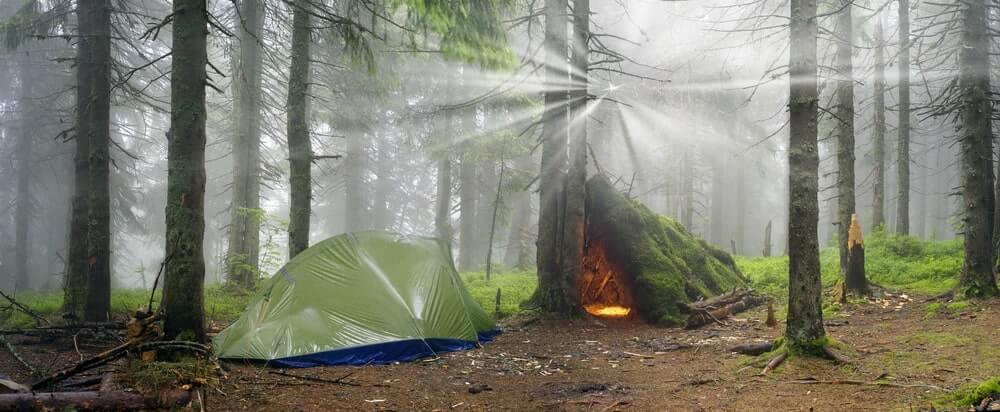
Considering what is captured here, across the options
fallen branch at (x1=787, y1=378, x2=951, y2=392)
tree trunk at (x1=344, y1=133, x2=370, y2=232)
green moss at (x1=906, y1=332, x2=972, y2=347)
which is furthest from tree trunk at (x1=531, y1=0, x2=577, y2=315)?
tree trunk at (x1=344, y1=133, x2=370, y2=232)

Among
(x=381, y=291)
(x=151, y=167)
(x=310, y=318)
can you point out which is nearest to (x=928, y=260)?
(x=381, y=291)

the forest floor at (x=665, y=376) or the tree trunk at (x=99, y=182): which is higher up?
the tree trunk at (x=99, y=182)

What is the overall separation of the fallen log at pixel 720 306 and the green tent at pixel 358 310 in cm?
383

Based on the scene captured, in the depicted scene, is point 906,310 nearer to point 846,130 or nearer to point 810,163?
point 846,130

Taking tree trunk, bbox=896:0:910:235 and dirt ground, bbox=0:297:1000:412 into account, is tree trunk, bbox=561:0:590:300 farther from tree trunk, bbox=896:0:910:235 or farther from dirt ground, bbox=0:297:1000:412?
tree trunk, bbox=896:0:910:235

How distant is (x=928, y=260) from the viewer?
13375 mm

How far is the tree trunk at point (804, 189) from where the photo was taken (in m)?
6.20

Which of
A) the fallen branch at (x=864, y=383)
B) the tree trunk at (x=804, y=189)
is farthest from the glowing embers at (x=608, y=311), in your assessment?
the fallen branch at (x=864, y=383)

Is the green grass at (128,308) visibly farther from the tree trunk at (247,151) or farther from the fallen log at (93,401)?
the fallen log at (93,401)

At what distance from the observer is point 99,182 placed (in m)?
8.98

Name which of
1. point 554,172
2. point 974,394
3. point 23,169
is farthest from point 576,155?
point 23,169

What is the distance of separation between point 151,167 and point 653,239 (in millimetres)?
31218

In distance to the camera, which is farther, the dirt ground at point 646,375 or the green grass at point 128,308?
the green grass at point 128,308

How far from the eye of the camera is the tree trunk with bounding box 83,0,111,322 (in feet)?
28.9
